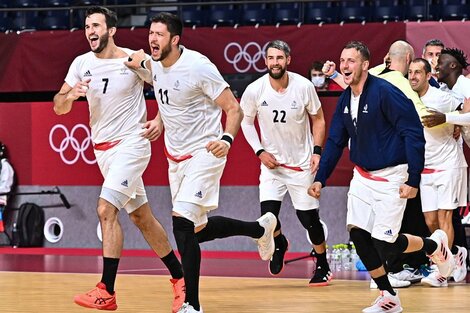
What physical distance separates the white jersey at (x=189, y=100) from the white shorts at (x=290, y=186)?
9.14 ft

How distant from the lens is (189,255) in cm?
895

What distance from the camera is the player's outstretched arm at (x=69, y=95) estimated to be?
32.4ft

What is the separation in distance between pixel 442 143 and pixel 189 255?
460cm

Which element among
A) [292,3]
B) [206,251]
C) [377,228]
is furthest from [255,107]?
[292,3]

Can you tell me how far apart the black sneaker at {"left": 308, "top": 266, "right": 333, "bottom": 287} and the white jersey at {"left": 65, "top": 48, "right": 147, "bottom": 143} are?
2.86m

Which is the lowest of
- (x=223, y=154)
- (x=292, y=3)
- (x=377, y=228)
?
(x=377, y=228)

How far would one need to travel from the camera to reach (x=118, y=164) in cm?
1001

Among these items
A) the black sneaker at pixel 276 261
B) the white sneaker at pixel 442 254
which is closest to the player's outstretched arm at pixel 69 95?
the black sneaker at pixel 276 261

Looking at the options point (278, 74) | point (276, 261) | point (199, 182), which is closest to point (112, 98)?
point (199, 182)

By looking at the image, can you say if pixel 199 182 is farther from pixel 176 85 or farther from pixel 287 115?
pixel 287 115

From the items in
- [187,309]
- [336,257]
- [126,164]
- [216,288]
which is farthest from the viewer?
[336,257]

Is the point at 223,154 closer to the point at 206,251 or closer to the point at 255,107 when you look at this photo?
the point at 255,107

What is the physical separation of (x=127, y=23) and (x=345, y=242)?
27.1 feet

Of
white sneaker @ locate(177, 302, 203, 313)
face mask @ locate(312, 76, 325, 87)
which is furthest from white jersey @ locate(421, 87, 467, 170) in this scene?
white sneaker @ locate(177, 302, 203, 313)
